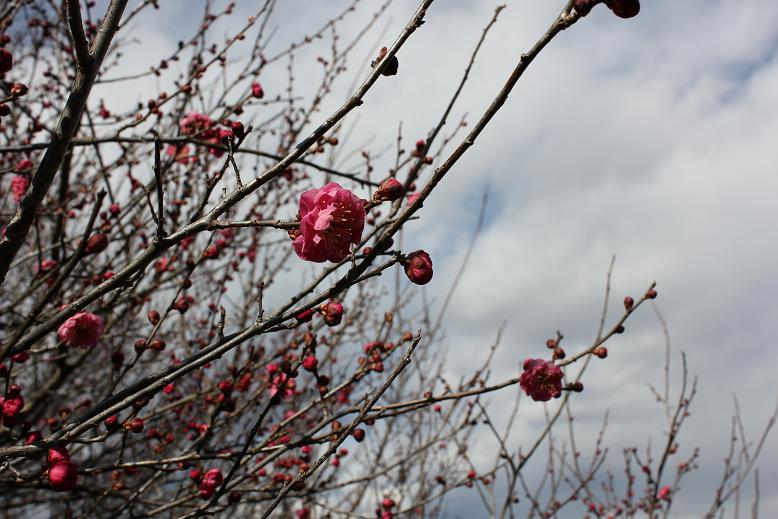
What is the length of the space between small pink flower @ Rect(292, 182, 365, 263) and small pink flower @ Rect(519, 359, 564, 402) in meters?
1.29

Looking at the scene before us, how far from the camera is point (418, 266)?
150 cm

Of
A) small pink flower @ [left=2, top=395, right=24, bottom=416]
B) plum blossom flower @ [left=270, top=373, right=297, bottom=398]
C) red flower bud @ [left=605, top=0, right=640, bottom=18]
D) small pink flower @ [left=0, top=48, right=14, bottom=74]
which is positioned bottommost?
small pink flower @ [left=2, top=395, right=24, bottom=416]

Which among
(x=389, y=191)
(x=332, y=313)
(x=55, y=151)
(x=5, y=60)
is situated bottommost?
(x=332, y=313)

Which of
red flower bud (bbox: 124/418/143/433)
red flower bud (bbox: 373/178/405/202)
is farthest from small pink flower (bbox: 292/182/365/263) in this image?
red flower bud (bbox: 124/418/143/433)

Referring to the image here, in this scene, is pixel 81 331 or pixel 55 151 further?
pixel 81 331

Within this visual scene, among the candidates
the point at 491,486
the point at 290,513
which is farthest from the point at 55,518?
the point at 491,486

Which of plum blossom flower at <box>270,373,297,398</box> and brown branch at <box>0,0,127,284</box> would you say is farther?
plum blossom flower at <box>270,373,297,398</box>

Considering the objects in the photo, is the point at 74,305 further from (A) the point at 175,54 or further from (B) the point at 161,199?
(A) the point at 175,54

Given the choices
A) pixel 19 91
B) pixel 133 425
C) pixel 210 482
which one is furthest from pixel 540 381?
pixel 19 91

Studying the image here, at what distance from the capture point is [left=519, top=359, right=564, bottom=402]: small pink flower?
8.41 feet

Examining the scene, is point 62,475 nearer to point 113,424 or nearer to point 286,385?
point 113,424

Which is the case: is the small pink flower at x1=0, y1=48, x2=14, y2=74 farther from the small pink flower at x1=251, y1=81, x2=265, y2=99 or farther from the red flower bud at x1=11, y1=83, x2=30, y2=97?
the small pink flower at x1=251, y1=81, x2=265, y2=99

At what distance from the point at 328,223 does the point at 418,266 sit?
0.82ft

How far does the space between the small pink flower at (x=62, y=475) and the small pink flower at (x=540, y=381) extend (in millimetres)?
1700
